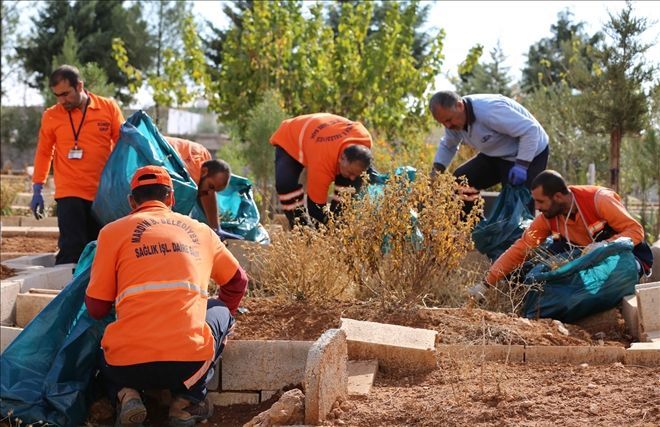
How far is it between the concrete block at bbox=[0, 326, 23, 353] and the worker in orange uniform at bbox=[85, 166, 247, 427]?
1417mm

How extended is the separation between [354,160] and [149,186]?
2.63 m

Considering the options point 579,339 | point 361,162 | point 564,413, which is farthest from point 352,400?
point 361,162

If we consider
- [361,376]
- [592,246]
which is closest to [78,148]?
[361,376]

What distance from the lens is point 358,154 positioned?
7.12 m

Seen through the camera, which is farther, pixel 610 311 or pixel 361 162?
pixel 361 162

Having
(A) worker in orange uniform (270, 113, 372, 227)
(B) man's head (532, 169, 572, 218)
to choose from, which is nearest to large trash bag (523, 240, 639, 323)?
(B) man's head (532, 169, 572, 218)

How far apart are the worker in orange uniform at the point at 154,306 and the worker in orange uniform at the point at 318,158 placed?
104 inches

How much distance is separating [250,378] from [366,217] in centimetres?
136

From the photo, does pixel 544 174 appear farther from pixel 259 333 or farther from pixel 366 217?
pixel 259 333

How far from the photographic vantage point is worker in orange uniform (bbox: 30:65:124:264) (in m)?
7.07

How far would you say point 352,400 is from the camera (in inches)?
171

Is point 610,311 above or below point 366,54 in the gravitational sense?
below

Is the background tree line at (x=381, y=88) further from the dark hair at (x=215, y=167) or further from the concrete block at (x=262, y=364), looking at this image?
the concrete block at (x=262, y=364)

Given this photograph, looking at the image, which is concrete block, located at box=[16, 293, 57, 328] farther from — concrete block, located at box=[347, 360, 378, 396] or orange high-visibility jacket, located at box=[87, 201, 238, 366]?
concrete block, located at box=[347, 360, 378, 396]
